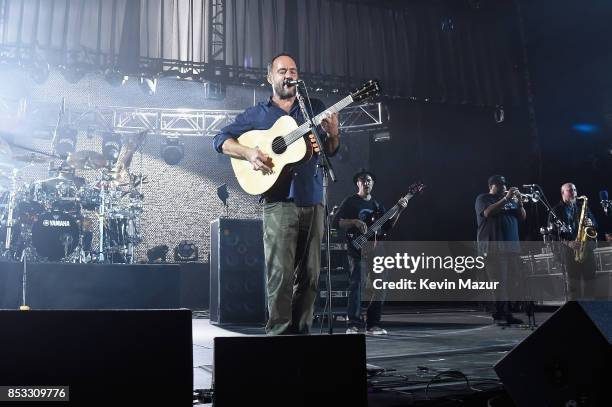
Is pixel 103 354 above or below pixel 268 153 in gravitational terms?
below

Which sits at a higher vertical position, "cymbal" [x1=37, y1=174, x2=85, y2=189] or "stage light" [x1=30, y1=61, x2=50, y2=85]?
"stage light" [x1=30, y1=61, x2=50, y2=85]

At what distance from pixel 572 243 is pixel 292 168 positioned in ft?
18.1

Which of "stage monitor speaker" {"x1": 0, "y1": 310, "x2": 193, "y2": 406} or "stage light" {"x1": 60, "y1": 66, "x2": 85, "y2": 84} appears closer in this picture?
"stage monitor speaker" {"x1": 0, "y1": 310, "x2": 193, "y2": 406}

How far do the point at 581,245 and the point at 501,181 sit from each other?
4.81 feet

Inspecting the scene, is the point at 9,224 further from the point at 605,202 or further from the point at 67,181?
the point at 605,202

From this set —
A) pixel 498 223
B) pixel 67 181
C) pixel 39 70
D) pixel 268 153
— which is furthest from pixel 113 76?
pixel 268 153

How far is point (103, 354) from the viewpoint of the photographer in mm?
1892

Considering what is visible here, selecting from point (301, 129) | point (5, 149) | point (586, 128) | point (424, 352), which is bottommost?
point (424, 352)

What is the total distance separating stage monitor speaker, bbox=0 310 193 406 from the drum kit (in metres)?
7.23

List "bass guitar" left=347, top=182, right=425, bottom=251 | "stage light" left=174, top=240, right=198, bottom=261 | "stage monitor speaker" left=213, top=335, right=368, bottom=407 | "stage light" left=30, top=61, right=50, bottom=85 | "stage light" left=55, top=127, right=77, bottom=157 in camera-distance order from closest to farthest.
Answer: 1. "stage monitor speaker" left=213, top=335, right=368, bottom=407
2. "bass guitar" left=347, top=182, right=425, bottom=251
3. "stage light" left=30, top=61, right=50, bottom=85
4. "stage light" left=55, top=127, right=77, bottom=157
5. "stage light" left=174, top=240, right=198, bottom=261

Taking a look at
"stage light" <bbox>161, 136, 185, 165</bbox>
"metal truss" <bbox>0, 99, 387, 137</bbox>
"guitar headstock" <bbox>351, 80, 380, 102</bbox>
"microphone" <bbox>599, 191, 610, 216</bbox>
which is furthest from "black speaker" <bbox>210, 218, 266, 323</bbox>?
"stage light" <bbox>161, 136, 185, 165</bbox>

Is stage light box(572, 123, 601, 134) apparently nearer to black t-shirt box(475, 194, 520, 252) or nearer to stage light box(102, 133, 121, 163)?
black t-shirt box(475, 194, 520, 252)

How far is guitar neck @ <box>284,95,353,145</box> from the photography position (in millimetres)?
3289

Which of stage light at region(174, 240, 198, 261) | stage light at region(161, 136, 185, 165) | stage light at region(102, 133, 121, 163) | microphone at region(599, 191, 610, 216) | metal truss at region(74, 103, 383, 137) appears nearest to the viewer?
microphone at region(599, 191, 610, 216)
